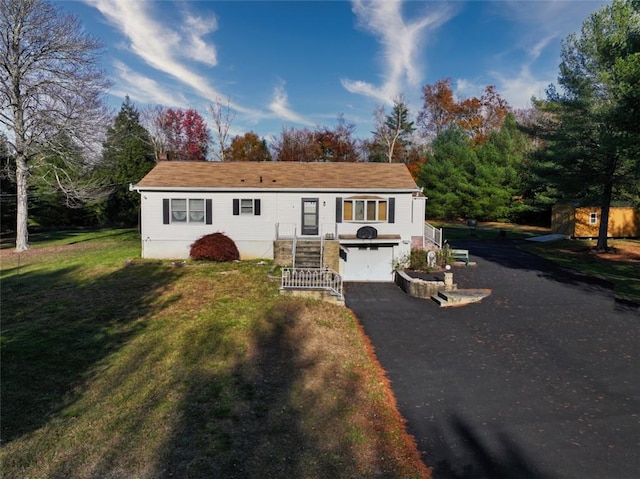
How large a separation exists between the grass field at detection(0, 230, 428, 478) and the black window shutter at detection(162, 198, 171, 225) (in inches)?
206

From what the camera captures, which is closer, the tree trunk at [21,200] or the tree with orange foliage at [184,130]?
the tree trunk at [21,200]

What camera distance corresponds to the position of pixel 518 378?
9.07 m

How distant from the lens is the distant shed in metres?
29.5

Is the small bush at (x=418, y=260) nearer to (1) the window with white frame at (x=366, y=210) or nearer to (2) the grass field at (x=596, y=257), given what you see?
(1) the window with white frame at (x=366, y=210)

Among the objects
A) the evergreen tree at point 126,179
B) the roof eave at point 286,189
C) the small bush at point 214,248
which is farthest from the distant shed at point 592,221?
the evergreen tree at point 126,179

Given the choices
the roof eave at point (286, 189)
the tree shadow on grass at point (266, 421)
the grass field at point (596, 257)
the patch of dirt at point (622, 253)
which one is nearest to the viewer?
the tree shadow on grass at point (266, 421)

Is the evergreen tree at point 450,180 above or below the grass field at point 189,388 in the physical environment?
above

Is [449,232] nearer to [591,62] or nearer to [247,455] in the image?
[591,62]

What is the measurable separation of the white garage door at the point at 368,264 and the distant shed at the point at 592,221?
1898cm

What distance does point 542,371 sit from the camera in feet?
30.9

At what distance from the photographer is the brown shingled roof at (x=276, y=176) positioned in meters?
19.8

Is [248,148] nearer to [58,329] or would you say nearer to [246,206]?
[246,206]

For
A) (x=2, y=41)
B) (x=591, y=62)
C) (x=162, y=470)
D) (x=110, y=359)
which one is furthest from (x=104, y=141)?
(x=591, y=62)

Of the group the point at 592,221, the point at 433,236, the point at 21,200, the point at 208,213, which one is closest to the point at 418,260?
the point at 433,236
